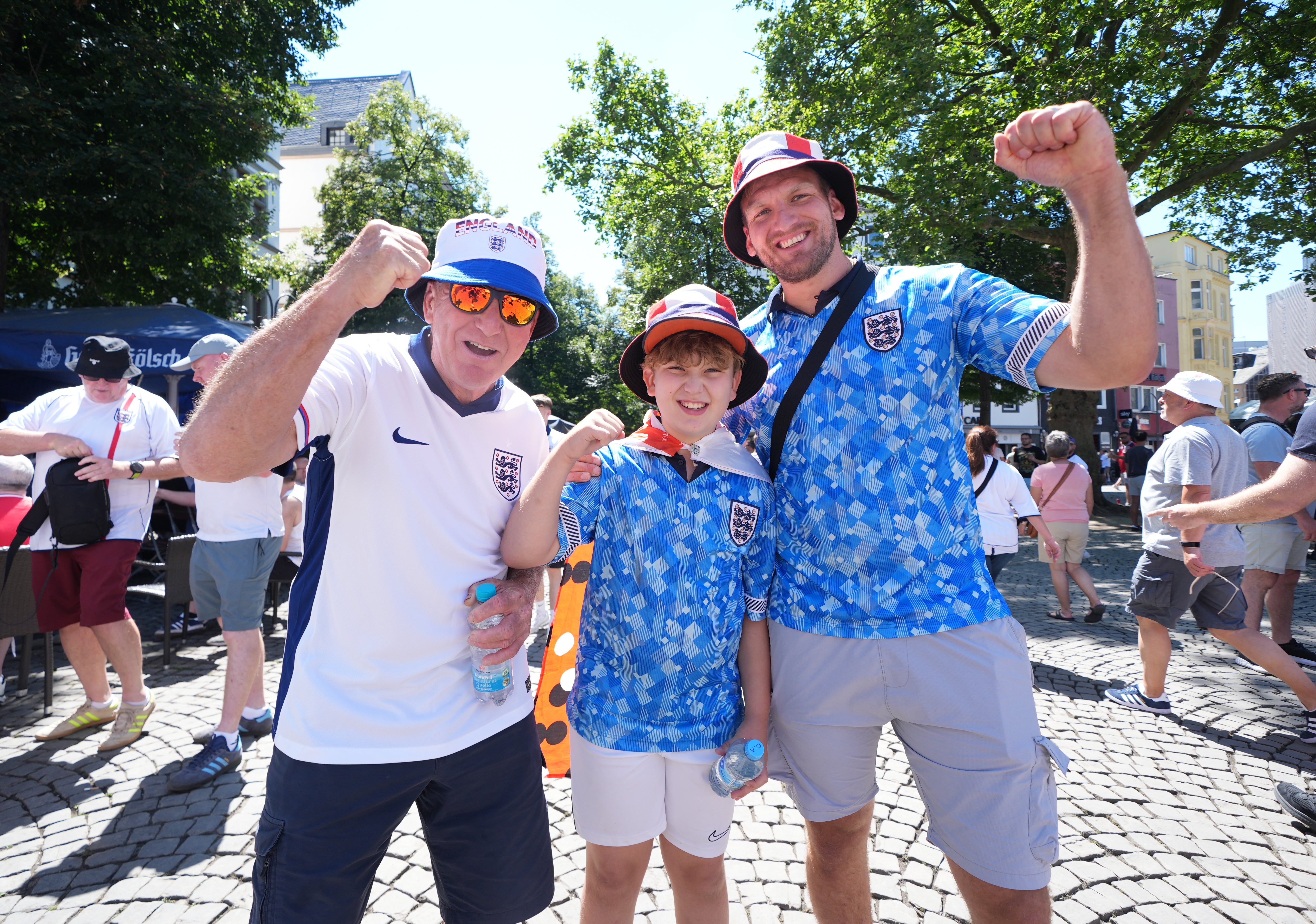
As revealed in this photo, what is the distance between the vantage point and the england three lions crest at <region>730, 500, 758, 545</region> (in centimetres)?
211

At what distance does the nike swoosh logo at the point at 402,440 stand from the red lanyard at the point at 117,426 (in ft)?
11.5

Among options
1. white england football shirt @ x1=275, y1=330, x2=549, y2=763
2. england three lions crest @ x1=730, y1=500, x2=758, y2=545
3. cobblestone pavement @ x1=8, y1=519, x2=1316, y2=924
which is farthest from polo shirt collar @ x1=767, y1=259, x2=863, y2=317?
cobblestone pavement @ x1=8, y1=519, x2=1316, y2=924

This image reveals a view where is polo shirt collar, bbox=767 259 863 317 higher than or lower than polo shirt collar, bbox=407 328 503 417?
higher

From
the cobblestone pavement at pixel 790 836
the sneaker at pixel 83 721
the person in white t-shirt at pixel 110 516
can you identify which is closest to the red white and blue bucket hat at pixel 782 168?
the cobblestone pavement at pixel 790 836

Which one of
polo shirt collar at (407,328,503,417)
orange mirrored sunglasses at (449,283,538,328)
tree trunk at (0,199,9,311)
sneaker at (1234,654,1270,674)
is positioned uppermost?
tree trunk at (0,199,9,311)

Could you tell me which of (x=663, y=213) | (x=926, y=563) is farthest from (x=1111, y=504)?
(x=926, y=563)

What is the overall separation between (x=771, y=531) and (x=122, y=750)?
436 cm

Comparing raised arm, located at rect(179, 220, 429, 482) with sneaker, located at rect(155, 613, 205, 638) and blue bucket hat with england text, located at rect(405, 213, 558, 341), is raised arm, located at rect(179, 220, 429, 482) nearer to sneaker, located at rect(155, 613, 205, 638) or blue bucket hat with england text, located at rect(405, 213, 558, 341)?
blue bucket hat with england text, located at rect(405, 213, 558, 341)

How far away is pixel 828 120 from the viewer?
15.6 meters

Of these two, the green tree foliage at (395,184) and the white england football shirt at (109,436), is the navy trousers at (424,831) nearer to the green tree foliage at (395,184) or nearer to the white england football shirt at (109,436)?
the white england football shirt at (109,436)

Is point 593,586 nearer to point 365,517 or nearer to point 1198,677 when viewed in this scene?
point 365,517

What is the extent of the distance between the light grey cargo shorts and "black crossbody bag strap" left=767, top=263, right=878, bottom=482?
608 mm

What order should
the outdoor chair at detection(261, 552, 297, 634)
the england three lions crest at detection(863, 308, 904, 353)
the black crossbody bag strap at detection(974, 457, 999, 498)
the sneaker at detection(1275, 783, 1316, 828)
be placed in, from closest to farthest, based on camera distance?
the england three lions crest at detection(863, 308, 904, 353), the sneaker at detection(1275, 783, 1316, 828), the black crossbody bag strap at detection(974, 457, 999, 498), the outdoor chair at detection(261, 552, 297, 634)

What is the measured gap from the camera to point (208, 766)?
3.77m
